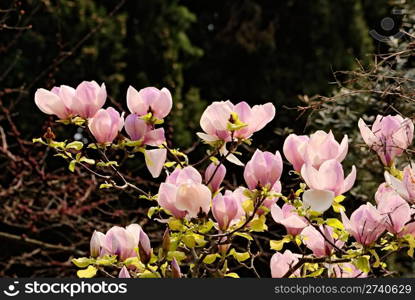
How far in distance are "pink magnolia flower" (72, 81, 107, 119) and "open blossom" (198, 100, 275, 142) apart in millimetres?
226

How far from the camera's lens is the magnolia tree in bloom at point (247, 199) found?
4.00 ft

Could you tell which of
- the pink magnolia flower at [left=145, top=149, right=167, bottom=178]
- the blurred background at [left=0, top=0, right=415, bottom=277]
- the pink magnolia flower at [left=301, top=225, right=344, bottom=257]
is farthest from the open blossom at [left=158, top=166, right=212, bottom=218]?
the blurred background at [left=0, top=0, right=415, bottom=277]

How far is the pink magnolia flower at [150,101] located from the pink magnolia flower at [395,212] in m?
0.46

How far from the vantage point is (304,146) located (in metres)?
1.27

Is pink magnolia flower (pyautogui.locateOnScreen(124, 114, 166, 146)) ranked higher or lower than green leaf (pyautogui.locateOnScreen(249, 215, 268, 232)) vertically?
higher

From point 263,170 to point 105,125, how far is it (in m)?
0.34

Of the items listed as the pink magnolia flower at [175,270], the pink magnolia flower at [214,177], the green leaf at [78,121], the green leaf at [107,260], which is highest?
the green leaf at [78,121]

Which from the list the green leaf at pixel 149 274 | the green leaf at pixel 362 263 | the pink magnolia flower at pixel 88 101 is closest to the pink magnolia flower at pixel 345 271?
the green leaf at pixel 362 263

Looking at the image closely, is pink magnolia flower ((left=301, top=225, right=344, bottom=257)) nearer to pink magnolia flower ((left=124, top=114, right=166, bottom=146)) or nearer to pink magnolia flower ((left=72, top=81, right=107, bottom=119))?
pink magnolia flower ((left=124, top=114, right=166, bottom=146))

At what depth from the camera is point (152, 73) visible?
4832 millimetres

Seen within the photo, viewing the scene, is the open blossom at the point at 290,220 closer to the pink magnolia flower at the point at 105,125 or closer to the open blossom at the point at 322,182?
the open blossom at the point at 322,182

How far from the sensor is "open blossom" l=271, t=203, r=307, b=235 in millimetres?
1254

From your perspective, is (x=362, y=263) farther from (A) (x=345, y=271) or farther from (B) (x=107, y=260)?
(B) (x=107, y=260)

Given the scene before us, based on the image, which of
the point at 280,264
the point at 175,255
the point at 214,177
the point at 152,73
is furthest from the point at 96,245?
the point at 152,73
